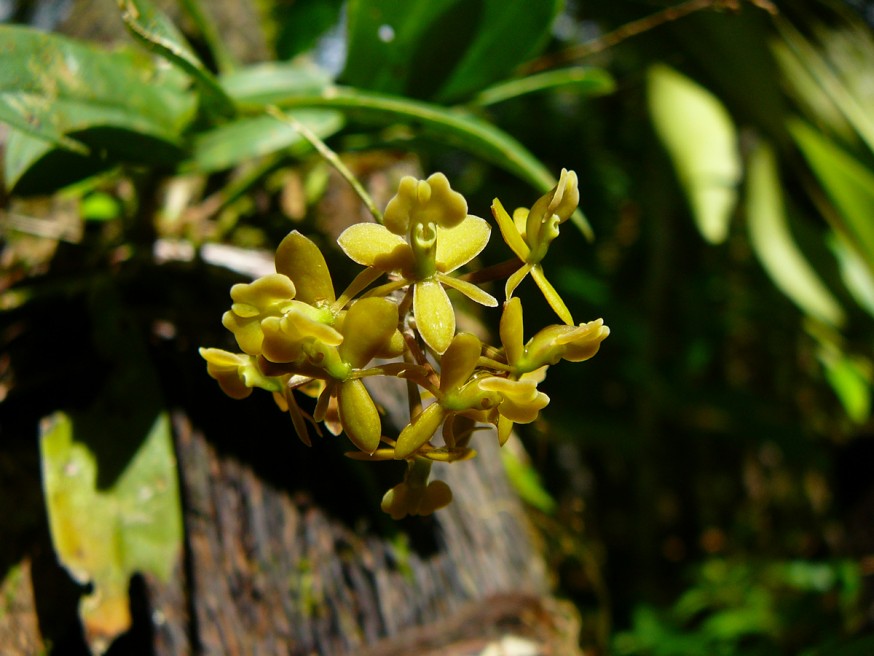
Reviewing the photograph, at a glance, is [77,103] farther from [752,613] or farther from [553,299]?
[752,613]

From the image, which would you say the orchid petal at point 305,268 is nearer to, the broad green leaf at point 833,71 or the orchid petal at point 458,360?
the orchid petal at point 458,360

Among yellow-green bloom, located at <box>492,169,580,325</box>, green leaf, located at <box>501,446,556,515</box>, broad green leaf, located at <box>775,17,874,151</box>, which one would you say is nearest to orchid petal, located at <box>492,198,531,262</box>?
yellow-green bloom, located at <box>492,169,580,325</box>

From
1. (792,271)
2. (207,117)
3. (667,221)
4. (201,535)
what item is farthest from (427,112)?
(667,221)

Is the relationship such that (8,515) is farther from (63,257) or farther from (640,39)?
(640,39)

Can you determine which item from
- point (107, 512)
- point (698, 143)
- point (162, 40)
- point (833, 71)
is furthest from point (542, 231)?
point (833, 71)

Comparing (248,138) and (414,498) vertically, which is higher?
(248,138)

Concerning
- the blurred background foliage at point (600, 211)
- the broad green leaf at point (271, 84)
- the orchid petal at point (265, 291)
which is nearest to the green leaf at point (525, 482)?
the blurred background foliage at point (600, 211)
